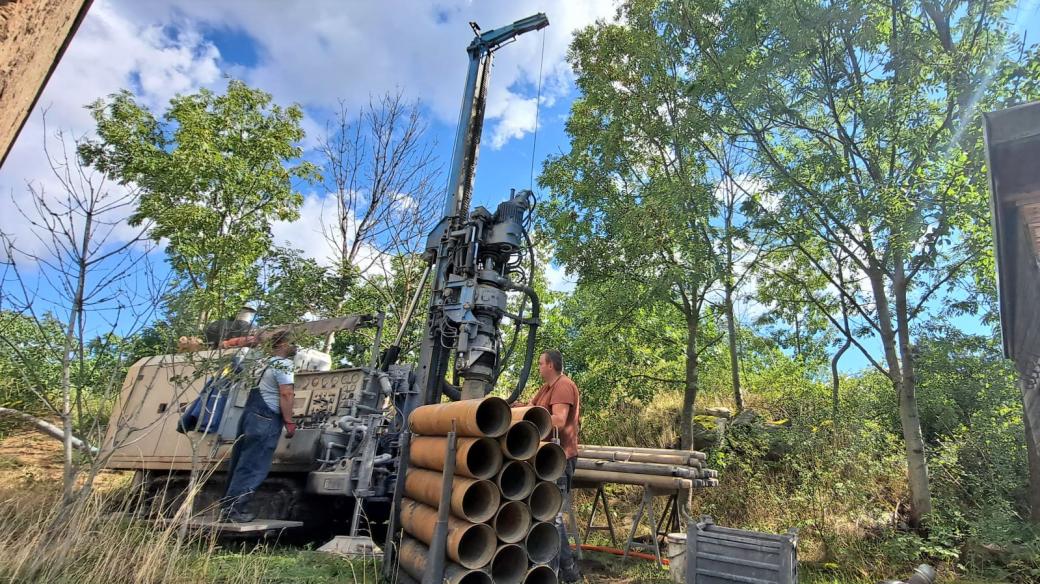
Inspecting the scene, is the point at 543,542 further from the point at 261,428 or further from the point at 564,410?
the point at 261,428

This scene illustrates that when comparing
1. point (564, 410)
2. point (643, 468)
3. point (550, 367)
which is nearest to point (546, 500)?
point (564, 410)

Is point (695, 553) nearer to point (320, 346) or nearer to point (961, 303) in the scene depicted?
point (320, 346)

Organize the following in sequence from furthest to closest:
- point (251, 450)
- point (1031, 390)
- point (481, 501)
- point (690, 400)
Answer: point (690, 400) → point (1031, 390) → point (251, 450) → point (481, 501)

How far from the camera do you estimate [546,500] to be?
3.84m

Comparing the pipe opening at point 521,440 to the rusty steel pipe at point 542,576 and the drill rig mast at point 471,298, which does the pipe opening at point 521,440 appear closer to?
the rusty steel pipe at point 542,576

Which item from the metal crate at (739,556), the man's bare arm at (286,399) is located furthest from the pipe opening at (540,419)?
the man's bare arm at (286,399)

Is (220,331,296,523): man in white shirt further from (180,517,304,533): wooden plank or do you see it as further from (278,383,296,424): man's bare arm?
(180,517,304,533): wooden plank

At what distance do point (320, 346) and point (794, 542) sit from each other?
653 cm

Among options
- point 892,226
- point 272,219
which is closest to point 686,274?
point 892,226

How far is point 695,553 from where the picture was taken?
186 inches

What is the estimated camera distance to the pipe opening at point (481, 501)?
356cm

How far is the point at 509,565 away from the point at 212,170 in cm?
1358

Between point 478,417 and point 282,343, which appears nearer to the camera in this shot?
point 478,417

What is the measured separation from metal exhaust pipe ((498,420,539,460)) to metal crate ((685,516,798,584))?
78.0 inches
